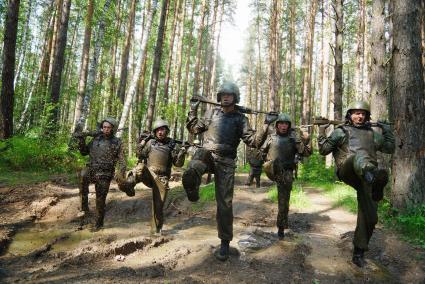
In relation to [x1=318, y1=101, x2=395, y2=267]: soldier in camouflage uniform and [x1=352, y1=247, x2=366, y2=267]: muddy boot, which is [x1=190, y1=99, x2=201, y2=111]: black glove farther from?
[x1=352, y1=247, x2=366, y2=267]: muddy boot

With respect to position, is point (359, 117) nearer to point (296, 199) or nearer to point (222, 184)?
point (222, 184)

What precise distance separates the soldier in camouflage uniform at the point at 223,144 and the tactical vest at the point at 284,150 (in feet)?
5.30

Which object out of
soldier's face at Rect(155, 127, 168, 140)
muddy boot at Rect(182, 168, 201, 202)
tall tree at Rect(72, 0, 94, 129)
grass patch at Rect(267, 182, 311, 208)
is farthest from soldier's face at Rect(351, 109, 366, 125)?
tall tree at Rect(72, 0, 94, 129)

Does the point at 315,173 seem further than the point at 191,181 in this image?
Yes

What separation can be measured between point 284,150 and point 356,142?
6.44 feet

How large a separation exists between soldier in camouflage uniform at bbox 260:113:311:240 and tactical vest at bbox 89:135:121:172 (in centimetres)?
322

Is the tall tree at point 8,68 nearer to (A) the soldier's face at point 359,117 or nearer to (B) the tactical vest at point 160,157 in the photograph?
(B) the tactical vest at point 160,157

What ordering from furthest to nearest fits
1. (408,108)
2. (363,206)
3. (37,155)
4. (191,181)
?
1. (37,155)
2. (408,108)
3. (363,206)
4. (191,181)

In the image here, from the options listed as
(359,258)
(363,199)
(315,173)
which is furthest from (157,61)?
(359,258)

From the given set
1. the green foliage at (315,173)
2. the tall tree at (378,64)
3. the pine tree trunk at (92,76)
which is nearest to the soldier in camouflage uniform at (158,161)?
the tall tree at (378,64)

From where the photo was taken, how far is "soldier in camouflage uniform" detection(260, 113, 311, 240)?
7246 millimetres

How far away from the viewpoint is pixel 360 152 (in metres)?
5.70

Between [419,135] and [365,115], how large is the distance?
3.08 meters

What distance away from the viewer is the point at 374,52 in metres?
10.9
